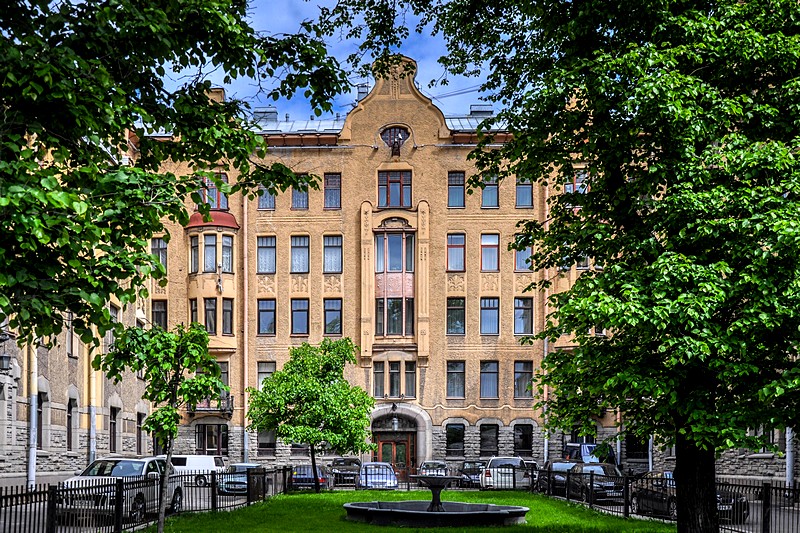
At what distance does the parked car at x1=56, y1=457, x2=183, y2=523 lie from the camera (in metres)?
19.2

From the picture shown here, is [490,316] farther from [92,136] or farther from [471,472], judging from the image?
[92,136]

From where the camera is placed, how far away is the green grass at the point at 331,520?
74.6ft

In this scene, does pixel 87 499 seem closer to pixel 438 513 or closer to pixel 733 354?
pixel 438 513

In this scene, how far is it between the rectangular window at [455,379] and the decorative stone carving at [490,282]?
4124 millimetres

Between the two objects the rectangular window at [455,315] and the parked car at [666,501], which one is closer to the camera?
the parked car at [666,501]

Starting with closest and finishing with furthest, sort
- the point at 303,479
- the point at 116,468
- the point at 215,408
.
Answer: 1. the point at 116,468
2. the point at 303,479
3. the point at 215,408

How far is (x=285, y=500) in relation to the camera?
3259cm

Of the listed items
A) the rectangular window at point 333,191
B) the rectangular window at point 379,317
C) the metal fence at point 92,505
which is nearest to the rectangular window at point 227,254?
the rectangular window at point 333,191

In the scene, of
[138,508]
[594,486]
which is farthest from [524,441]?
[138,508]

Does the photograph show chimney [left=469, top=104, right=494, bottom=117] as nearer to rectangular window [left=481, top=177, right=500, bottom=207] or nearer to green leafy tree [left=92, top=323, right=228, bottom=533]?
rectangular window [left=481, top=177, right=500, bottom=207]

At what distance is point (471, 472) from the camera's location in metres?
47.4

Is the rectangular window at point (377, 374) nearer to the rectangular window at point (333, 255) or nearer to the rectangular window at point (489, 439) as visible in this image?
the rectangular window at point (333, 255)

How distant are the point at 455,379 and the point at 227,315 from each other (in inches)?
490

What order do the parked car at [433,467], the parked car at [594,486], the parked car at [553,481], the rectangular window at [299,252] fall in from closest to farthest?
the parked car at [594,486]
the parked car at [553,481]
the parked car at [433,467]
the rectangular window at [299,252]
